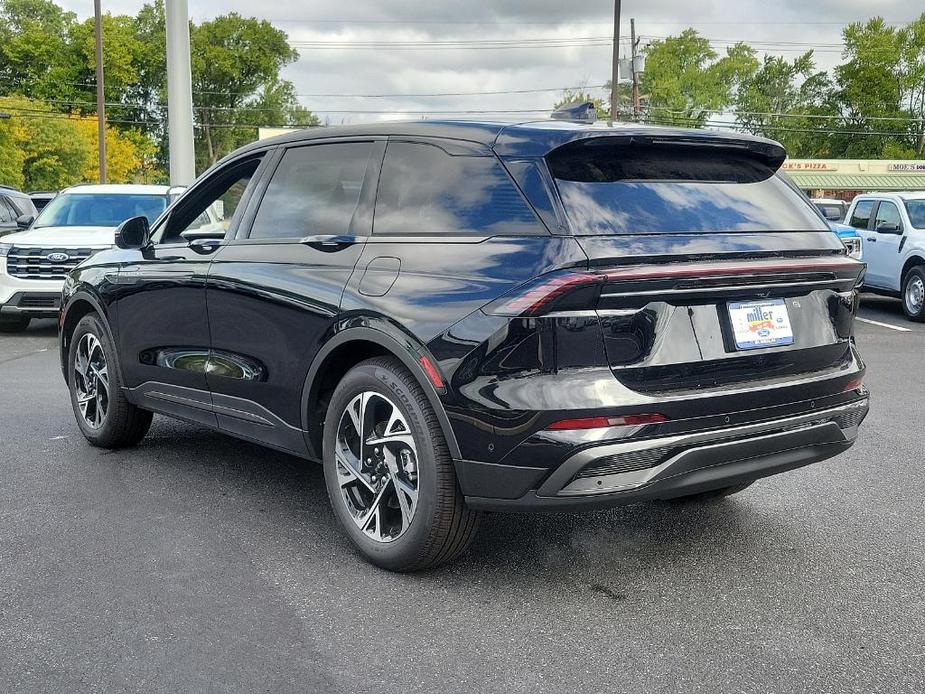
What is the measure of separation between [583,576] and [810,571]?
0.89 metres

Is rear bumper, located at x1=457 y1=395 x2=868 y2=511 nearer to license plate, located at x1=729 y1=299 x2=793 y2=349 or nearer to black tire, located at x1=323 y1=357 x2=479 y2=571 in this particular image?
black tire, located at x1=323 y1=357 x2=479 y2=571

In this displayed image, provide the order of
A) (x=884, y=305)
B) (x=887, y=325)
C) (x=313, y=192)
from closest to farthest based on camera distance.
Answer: (x=313, y=192), (x=887, y=325), (x=884, y=305)

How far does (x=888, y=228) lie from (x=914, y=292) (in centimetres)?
119

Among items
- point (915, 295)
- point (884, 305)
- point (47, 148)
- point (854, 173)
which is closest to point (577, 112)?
point (915, 295)

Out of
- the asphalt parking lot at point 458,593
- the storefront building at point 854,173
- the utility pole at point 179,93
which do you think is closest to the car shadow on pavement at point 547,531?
the asphalt parking lot at point 458,593

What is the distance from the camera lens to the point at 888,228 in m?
15.3

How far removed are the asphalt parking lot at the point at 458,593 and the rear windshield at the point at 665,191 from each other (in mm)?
1336

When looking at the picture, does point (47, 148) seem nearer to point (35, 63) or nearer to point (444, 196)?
point (35, 63)

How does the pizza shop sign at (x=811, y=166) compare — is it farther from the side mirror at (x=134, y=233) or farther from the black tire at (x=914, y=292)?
the side mirror at (x=134, y=233)

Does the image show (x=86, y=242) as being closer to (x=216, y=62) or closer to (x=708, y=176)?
(x=708, y=176)

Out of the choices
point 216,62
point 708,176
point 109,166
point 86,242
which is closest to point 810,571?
point 708,176

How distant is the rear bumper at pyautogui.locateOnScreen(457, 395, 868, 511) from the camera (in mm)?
3414

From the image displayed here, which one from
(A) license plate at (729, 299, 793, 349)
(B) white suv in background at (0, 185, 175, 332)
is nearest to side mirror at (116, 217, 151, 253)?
(A) license plate at (729, 299, 793, 349)

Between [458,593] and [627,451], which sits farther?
[458,593]
